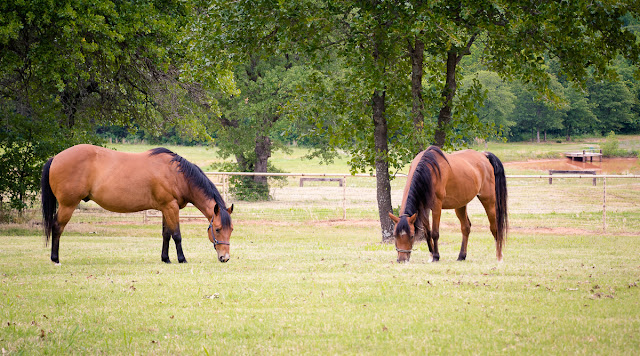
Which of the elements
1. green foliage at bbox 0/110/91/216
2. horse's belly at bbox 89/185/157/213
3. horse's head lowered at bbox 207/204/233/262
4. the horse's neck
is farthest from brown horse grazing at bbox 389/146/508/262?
green foliage at bbox 0/110/91/216

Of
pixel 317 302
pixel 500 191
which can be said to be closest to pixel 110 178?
pixel 317 302

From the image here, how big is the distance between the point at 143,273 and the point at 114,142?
228ft

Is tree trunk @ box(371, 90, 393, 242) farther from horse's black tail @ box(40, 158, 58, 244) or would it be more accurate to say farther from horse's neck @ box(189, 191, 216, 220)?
horse's black tail @ box(40, 158, 58, 244)

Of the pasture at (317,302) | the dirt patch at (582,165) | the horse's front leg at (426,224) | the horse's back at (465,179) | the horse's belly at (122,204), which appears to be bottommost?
the dirt patch at (582,165)

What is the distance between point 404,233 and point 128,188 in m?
4.64

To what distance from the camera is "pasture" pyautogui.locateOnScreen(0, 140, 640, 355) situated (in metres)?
4.95

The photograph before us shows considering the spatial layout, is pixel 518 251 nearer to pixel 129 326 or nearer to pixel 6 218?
pixel 129 326

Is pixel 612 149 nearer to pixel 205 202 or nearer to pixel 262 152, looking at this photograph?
pixel 262 152

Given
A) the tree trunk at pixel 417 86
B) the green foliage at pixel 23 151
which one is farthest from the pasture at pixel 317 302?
the green foliage at pixel 23 151

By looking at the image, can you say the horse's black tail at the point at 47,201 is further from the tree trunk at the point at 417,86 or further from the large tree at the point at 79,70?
the tree trunk at the point at 417,86

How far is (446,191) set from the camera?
1059 centimetres

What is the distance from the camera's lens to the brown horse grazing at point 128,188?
33.2ft

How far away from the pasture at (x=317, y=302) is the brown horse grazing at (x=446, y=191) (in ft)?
1.62

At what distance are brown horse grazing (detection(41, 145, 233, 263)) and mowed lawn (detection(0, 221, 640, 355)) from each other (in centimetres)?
63
